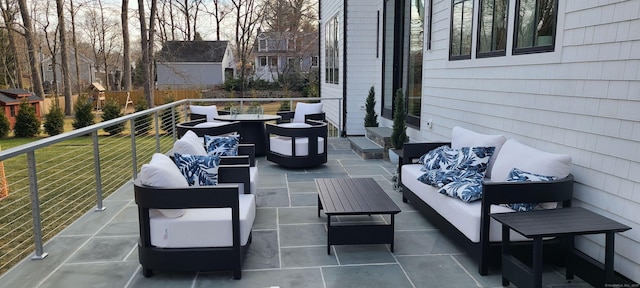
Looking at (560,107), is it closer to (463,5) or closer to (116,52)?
(463,5)

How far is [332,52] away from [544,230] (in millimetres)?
9196

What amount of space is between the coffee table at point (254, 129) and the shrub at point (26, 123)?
10125mm

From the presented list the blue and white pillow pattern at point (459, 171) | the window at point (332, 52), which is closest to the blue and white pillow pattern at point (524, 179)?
the blue and white pillow pattern at point (459, 171)

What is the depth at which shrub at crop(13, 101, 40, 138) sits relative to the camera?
46.1 ft

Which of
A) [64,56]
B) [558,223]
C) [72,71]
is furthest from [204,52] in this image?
[558,223]

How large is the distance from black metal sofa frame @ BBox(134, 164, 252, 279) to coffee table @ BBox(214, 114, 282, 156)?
14.0 feet

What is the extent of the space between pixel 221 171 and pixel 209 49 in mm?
27624

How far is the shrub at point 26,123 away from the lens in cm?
1406

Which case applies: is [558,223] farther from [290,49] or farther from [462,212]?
[290,49]

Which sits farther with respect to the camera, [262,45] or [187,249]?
[262,45]

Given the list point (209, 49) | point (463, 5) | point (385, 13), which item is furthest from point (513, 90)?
point (209, 49)

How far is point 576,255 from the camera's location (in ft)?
9.08

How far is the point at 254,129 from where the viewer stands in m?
7.22

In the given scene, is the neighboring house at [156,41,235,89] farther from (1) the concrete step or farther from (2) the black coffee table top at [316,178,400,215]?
(2) the black coffee table top at [316,178,400,215]
